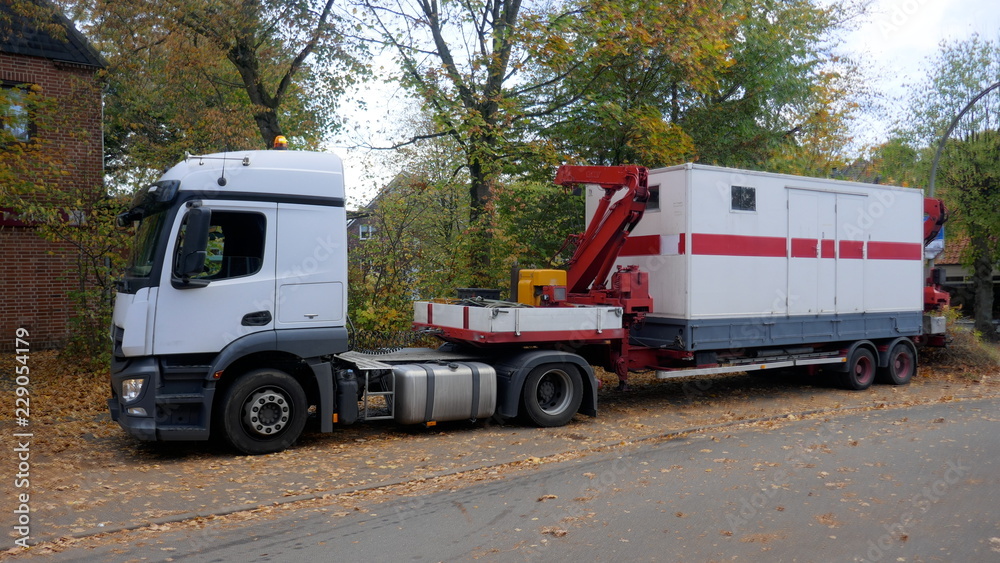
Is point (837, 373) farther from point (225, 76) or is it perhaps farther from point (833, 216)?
point (225, 76)

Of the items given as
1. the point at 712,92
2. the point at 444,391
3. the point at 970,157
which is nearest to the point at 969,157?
the point at 970,157

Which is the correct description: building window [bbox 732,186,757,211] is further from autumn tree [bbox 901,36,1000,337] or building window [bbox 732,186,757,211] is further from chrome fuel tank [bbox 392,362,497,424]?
autumn tree [bbox 901,36,1000,337]

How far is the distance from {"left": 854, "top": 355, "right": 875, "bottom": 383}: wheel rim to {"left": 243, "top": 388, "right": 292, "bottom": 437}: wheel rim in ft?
30.5

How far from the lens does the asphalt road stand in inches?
200

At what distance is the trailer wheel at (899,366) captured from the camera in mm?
12961

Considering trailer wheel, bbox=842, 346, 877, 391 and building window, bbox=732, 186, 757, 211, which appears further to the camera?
trailer wheel, bbox=842, 346, 877, 391

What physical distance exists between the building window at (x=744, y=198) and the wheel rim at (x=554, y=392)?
3438mm

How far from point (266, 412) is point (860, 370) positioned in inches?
382

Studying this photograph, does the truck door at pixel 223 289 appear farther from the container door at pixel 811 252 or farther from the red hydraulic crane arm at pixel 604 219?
the container door at pixel 811 252

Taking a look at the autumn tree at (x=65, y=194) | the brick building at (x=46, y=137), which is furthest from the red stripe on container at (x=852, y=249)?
the brick building at (x=46, y=137)

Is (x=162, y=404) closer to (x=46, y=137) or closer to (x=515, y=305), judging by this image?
(x=515, y=305)

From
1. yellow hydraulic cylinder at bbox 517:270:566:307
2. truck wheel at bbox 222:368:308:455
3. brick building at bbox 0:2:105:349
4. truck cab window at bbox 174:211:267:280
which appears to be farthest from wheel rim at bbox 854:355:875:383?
brick building at bbox 0:2:105:349

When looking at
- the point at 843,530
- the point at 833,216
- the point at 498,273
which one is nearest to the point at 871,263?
the point at 833,216

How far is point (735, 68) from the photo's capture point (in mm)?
16859
